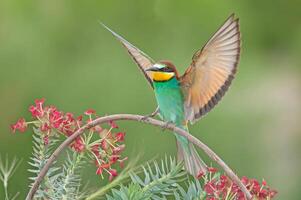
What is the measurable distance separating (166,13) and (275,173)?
0.72 meters

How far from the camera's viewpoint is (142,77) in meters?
2.35

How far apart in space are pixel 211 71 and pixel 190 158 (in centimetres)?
9

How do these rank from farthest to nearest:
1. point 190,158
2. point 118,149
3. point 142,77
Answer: point 142,77
point 190,158
point 118,149

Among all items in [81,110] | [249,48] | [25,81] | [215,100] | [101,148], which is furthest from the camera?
[249,48]

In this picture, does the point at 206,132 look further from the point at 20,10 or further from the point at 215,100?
the point at 215,100

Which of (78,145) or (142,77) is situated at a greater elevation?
(78,145)

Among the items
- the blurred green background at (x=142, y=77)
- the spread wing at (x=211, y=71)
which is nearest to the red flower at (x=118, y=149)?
the spread wing at (x=211, y=71)

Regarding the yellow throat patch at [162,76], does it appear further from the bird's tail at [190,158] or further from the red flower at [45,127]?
the red flower at [45,127]

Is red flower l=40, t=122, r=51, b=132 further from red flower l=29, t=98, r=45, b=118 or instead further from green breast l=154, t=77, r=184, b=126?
green breast l=154, t=77, r=184, b=126

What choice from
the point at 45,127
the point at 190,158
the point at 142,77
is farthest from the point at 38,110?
the point at 142,77

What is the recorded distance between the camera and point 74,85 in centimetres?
233

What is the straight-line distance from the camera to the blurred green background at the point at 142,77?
2.24 metres

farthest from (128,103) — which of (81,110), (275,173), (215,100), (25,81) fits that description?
(215,100)

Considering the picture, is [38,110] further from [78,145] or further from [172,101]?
[172,101]
